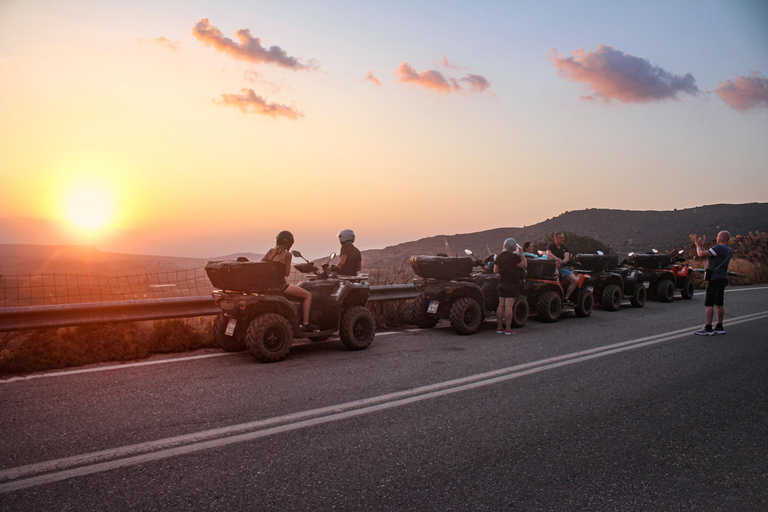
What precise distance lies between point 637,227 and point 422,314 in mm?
64098

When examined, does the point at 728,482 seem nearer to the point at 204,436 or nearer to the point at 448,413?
the point at 448,413

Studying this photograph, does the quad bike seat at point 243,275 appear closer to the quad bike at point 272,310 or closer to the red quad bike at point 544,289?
the quad bike at point 272,310

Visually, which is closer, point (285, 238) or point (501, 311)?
point (285, 238)

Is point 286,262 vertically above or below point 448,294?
above

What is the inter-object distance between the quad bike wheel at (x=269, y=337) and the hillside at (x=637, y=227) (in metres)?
43.3

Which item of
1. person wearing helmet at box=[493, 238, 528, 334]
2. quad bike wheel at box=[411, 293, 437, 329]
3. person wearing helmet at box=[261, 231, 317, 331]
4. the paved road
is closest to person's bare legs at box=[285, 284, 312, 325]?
person wearing helmet at box=[261, 231, 317, 331]

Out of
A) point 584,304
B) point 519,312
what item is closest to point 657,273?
point 584,304

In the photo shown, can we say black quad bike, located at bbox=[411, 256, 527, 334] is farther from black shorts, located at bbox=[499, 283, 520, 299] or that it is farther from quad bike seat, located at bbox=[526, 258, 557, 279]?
quad bike seat, located at bbox=[526, 258, 557, 279]

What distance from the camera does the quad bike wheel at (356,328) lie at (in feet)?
26.3

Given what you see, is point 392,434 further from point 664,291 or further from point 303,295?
point 664,291

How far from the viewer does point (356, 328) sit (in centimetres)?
820

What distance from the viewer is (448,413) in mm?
5004

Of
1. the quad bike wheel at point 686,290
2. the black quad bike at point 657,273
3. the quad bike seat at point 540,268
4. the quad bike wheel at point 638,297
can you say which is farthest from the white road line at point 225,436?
the quad bike wheel at point 686,290

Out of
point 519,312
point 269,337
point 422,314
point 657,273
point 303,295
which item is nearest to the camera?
point 269,337
